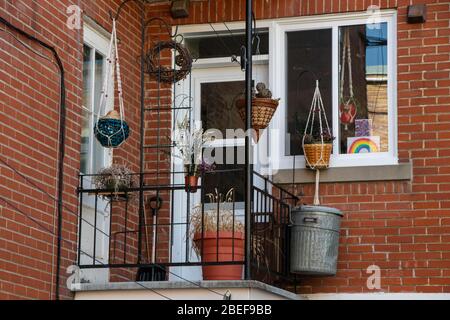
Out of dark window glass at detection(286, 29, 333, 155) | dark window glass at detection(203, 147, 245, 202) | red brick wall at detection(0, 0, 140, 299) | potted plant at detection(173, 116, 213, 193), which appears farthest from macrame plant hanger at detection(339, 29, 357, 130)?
red brick wall at detection(0, 0, 140, 299)

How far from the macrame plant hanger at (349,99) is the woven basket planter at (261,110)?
2.75 feet

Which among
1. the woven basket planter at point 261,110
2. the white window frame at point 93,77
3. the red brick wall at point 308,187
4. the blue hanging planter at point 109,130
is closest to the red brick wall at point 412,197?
the red brick wall at point 308,187

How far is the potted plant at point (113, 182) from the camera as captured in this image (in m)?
8.94

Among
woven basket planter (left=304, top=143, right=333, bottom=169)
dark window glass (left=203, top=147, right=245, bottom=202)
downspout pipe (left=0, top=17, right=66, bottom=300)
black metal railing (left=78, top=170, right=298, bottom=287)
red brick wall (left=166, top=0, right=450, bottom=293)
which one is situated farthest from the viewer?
dark window glass (left=203, top=147, right=245, bottom=202)

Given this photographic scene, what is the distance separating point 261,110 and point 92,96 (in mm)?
1501

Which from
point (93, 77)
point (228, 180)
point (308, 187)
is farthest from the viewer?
point (228, 180)

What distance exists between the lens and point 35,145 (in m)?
8.33

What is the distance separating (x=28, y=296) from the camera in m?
8.09

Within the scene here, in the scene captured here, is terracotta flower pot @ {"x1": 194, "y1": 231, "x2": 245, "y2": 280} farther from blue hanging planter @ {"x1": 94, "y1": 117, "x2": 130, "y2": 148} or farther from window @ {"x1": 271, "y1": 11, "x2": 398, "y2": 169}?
window @ {"x1": 271, "y1": 11, "x2": 398, "y2": 169}

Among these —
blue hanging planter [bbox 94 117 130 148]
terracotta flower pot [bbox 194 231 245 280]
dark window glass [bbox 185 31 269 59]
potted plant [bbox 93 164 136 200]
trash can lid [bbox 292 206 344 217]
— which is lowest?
terracotta flower pot [bbox 194 231 245 280]

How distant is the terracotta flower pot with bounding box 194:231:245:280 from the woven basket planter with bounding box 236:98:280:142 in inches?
47.8

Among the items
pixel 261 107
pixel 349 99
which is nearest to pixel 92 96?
pixel 261 107

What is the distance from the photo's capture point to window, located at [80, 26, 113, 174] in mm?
9539

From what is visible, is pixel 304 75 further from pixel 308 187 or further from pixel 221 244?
pixel 221 244
